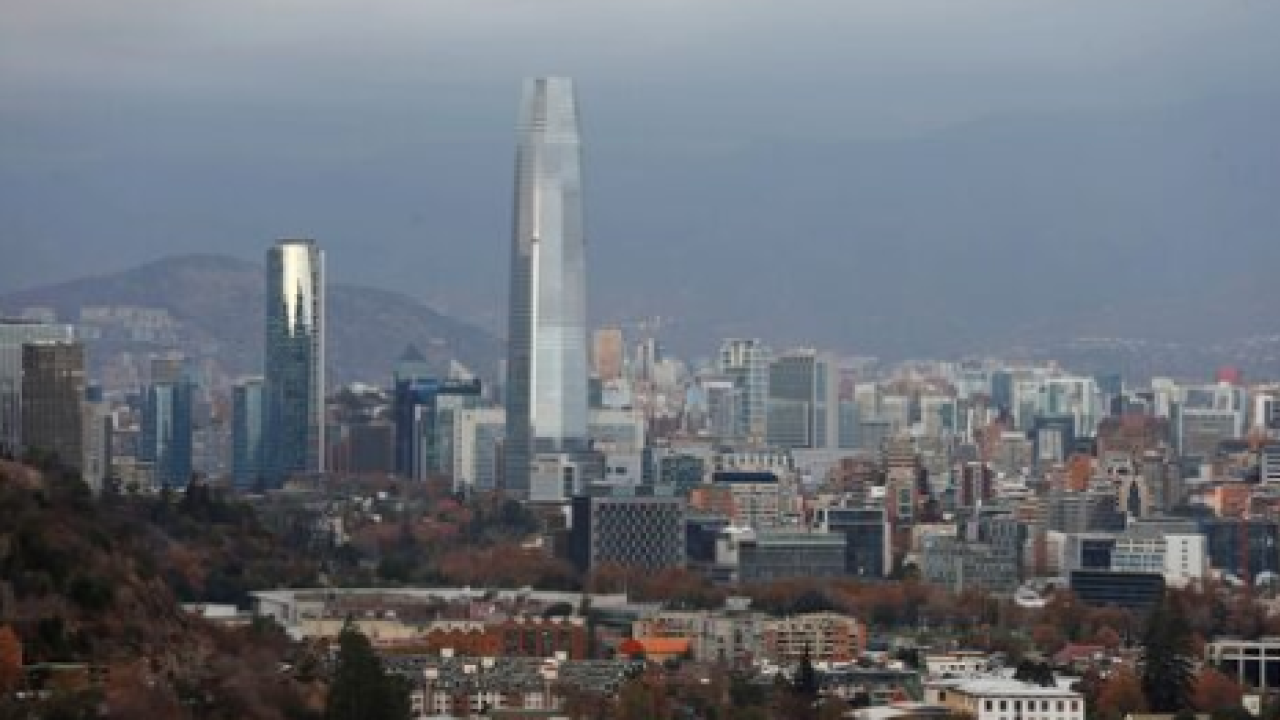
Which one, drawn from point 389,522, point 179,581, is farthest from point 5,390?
point 179,581

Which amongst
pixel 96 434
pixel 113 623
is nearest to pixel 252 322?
pixel 96 434

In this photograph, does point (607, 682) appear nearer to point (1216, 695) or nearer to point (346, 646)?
point (1216, 695)

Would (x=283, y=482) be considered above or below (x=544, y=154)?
below

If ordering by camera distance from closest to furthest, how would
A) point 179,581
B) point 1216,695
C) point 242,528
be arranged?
point 1216,695, point 179,581, point 242,528

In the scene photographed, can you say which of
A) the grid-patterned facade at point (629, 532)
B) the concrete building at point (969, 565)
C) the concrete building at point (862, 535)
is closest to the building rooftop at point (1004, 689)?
the concrete building at point (969, 565)

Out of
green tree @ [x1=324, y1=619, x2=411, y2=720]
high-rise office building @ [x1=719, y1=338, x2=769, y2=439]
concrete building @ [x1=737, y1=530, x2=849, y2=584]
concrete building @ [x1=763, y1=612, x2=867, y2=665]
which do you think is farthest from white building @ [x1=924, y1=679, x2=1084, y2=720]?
high-rise office building @ [x1=719, y1=338, x2=769, y2=439]
